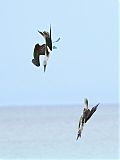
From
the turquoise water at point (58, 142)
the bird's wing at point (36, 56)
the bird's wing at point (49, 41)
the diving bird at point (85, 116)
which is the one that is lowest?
the turquoise water at point (58, 142)

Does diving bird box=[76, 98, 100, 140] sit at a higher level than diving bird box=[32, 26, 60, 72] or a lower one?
lower

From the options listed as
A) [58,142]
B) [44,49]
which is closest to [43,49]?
[44,49]

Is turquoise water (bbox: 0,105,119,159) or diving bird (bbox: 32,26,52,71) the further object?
turquoise water (bbox: 0,105,119,159)

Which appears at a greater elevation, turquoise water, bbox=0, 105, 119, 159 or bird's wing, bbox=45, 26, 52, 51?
bird's wing, bbox=45, 26, 52, 51

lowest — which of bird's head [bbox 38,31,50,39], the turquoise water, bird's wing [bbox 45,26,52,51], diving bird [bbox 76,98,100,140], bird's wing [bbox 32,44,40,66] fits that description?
the turquoise water

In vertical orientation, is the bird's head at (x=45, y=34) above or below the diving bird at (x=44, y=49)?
above

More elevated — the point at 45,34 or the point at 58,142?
the point at 45,34

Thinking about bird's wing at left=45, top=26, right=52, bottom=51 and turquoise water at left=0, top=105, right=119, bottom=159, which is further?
turquoise water at left=0, top=105, right=119, bottom=159

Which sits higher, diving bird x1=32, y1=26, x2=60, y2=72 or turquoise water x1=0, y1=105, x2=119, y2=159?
diving bird x1=32, y1=26, x2=60, y2=72

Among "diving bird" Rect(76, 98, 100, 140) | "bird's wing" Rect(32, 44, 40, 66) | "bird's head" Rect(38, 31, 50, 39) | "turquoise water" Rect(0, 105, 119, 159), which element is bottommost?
"turquoise water" Rect(0, 105, 119, 159)

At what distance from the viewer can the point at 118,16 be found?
43 cm

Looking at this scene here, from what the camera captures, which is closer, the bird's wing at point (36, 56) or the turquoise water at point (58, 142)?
the bird's wing at point (36, 56)

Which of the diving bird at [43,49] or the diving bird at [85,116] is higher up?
the diving bird at [43,49]

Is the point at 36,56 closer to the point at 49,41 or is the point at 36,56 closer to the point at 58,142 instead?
the point at 49,41
